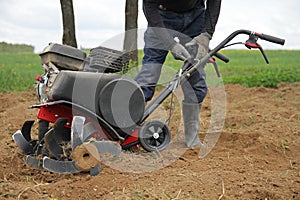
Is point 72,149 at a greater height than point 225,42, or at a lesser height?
lesser

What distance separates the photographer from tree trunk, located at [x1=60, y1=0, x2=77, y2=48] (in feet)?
31.1

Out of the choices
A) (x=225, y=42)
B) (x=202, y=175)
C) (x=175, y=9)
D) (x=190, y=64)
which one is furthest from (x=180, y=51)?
(x=202, y=175)

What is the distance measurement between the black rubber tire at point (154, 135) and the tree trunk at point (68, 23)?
245 inches

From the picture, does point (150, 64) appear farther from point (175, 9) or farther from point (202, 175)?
point (202, 175)

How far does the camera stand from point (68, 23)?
31.3ft

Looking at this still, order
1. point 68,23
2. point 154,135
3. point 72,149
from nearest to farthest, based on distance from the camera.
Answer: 1. point 72,149
2. point 154,135
3. point 68,23

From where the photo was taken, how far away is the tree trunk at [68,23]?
9469 millimetres

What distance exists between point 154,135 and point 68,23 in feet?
21.3

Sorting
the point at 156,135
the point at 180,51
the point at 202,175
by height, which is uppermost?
the point at 180,51

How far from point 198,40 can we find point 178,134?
1376 mm

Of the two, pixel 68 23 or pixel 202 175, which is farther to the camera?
pixel 68 23

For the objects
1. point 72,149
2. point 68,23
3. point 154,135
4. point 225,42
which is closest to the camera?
point 72,149

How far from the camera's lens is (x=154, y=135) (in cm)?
356

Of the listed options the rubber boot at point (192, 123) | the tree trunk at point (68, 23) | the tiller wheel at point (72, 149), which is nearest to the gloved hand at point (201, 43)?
the rubber boot at point (192, 123)
